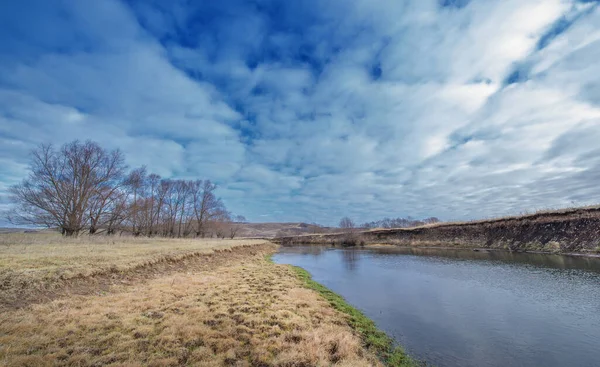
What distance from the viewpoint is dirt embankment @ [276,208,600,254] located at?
89.8 ft

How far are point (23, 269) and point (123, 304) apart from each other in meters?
4.95

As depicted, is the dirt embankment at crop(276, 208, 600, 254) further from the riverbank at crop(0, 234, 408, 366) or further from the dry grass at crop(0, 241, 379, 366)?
→ the dry grass at crop(0, 241, 379, 366)

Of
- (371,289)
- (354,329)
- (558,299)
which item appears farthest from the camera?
(371,289)

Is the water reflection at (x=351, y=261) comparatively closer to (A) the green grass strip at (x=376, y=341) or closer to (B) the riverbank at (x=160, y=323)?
(B) the riverbank at (x=160, y=323)

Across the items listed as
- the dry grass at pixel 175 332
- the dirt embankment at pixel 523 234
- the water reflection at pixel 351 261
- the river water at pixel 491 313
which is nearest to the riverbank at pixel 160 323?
the dry grass at pixel 175 332

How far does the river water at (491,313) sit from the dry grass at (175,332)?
2.80 m

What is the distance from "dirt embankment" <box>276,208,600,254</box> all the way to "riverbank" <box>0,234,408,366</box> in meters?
31.7

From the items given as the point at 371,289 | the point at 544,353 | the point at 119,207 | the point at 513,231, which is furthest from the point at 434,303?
the point at 119,207

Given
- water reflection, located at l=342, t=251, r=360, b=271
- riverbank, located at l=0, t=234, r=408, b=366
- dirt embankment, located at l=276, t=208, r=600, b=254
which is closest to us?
riverbank, located at l=0, t=234, r=408, b=366

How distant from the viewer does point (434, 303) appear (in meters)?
13.0

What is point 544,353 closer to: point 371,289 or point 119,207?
point 371,289

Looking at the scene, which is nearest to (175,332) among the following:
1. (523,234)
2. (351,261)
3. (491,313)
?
(491,313)

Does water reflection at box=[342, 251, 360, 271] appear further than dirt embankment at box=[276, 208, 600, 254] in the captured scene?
No

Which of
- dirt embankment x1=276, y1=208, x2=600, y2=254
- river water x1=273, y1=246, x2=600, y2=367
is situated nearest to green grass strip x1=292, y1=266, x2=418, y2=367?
river water x1=273, y1=246, x2=600, y2=367
